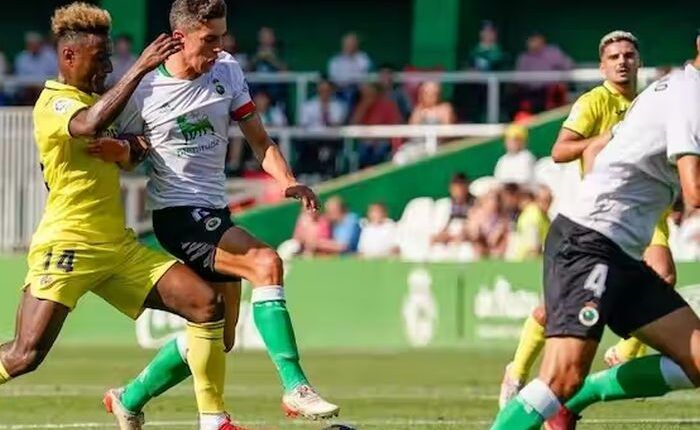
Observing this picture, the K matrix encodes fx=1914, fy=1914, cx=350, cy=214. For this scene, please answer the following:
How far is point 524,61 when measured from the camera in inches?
1078

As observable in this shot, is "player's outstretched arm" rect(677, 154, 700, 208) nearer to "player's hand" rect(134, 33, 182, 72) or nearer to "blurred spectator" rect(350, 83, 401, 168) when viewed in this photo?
"player's hand" rect(134, 33, 182, 72)

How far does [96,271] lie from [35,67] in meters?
19.1

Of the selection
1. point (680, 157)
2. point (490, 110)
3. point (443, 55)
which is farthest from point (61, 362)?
point (680, 157)

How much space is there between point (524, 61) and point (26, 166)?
283 inches

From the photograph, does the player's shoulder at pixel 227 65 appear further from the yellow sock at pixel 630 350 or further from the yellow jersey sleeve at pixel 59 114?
the yellow sock at pixel 630 350

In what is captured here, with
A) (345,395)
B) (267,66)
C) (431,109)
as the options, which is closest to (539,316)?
(345,395)

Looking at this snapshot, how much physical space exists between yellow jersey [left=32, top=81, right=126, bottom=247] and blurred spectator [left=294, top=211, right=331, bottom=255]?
14085 millimetres

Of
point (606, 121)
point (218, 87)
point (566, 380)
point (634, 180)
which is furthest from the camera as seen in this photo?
point (606, 121)

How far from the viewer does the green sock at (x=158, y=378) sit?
35.2 feet

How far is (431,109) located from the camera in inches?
1040

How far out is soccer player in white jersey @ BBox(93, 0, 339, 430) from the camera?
409 inches

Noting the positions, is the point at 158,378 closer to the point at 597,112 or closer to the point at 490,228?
the point at 597,112

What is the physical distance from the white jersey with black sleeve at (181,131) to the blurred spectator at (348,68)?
54.4 ft

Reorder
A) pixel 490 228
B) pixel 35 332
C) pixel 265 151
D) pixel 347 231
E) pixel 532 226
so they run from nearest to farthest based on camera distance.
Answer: pixel 35 332 → pixel 265 151 → pixel 532 226 → pixel 490 228 → pixel 347 231
